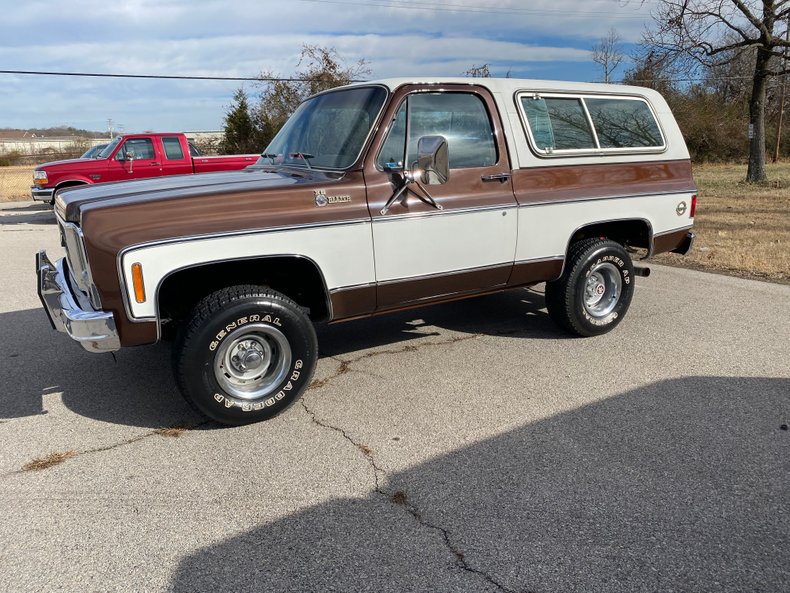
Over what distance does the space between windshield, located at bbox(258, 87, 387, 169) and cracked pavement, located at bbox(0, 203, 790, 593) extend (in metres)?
1.63

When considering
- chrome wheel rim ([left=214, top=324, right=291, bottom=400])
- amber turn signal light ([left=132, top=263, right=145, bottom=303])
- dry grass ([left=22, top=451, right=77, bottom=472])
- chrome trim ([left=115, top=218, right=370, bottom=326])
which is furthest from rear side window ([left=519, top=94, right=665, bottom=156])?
dry grass ([left=22, top=451, right=77, bottom=472])

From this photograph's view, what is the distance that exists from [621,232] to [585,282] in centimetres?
71

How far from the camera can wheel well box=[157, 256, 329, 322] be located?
12.4 ft

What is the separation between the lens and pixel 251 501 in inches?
120

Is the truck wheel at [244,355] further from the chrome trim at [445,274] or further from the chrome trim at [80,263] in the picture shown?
the chrome trim at [445,274]

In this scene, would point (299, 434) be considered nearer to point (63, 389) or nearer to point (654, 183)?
point (63, 389)

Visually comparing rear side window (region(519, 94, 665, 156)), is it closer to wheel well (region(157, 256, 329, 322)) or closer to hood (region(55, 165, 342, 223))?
hood (region(55, 165, 342, 223))

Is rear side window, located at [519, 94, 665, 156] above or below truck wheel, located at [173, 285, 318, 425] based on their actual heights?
above

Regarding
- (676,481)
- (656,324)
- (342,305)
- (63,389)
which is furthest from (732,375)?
(63,389)

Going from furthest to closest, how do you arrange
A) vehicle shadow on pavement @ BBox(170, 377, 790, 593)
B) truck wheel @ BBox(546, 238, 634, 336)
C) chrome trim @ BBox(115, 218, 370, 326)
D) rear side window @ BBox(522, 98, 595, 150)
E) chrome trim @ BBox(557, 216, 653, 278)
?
truck wheel @ BBox(546, 238, 634, 336) < chrome trim @ BBox(557, 216, 653, 278) < rear side window @ BBox(522, 98, 595, 150) < chrome trim @ BBox(115, 218, 370, 326) < vehicle shadow on pavement @ BBox(170, 377, 790, 593)

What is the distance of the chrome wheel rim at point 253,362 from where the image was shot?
12.1 feet

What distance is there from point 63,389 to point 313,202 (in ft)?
7.86

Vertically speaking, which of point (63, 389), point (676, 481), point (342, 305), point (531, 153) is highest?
point (531, 153)

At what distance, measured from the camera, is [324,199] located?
3.82 meters
